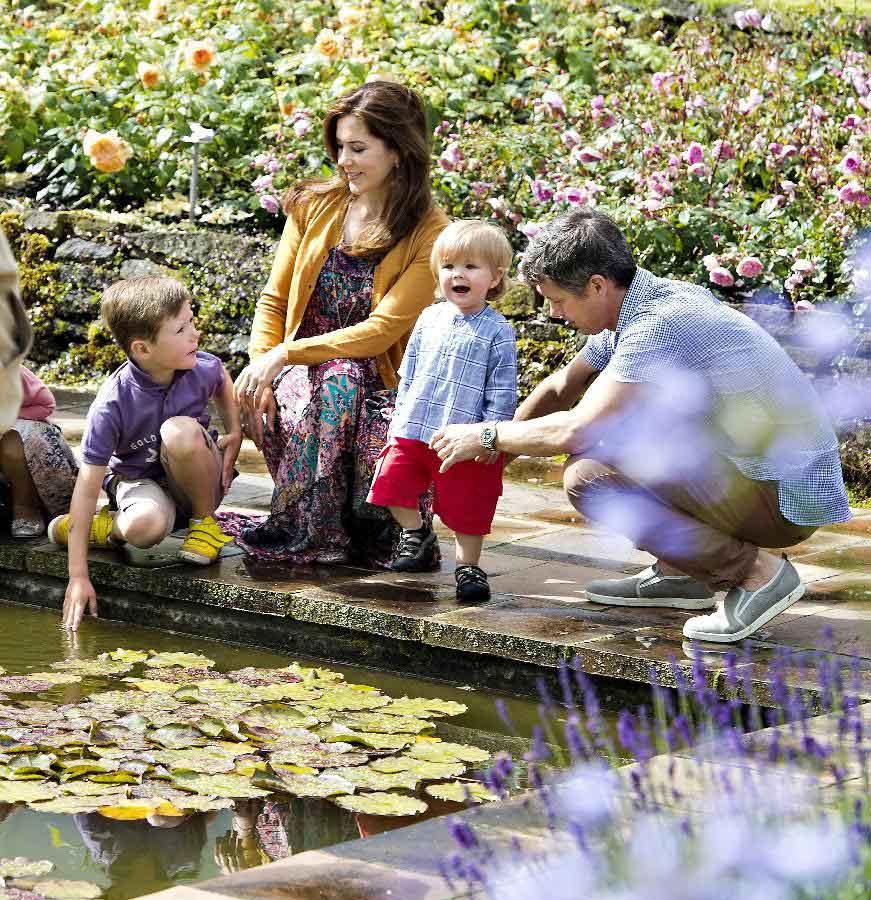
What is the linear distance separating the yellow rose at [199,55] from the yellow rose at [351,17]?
765mm

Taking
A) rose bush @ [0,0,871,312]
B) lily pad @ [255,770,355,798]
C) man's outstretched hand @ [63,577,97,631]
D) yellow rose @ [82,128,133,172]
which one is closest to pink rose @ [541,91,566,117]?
rose bush @ [0,0,871,312]

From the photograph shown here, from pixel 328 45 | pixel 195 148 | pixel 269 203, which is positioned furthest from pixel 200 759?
pixel 328 45

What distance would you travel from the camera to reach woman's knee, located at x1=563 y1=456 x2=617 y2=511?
152 inches

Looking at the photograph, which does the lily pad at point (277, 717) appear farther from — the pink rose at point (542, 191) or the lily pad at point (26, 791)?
the pink rose at point (542, 191)

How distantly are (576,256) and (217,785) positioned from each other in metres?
1.45

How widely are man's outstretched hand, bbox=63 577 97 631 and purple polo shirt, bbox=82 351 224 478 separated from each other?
0.32 metres

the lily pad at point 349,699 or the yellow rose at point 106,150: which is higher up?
the yellow rose at point 106,150

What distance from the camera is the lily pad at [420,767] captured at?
123 inches

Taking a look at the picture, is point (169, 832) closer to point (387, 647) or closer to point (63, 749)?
point (63, 749)

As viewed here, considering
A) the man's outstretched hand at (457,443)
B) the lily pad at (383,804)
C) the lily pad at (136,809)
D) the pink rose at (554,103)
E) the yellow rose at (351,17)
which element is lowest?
the lily pad at (136,809)

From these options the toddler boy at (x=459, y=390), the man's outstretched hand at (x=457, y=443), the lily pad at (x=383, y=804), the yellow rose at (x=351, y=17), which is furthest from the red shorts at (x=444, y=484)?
the yellow rose at (x=351, y=17)

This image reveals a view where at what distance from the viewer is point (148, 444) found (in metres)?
4.44

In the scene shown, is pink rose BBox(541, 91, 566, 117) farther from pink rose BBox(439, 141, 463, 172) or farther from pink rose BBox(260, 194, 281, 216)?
pink rose BBox(260, 194, 281, 216)

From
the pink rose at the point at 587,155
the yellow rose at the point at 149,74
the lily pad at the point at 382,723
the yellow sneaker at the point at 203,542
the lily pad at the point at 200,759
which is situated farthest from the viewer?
the yellow rose at the point at 149,74
